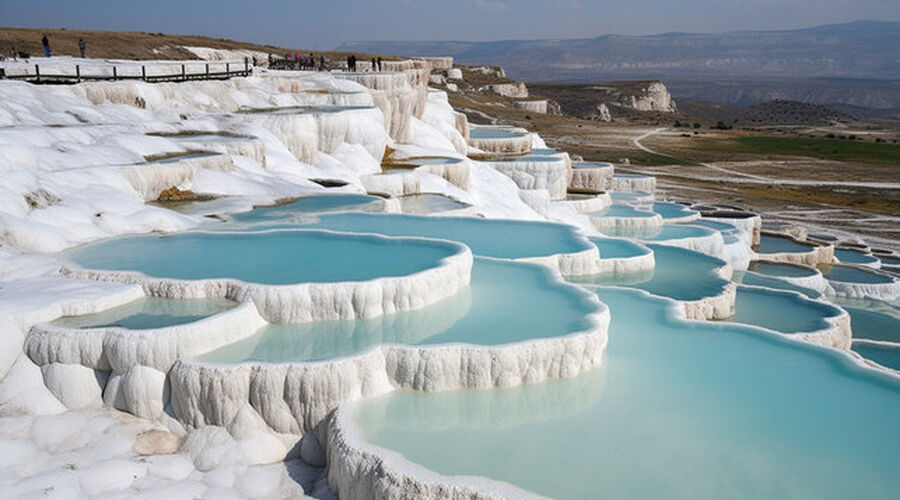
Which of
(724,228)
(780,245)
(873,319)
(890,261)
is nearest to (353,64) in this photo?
(724,228)

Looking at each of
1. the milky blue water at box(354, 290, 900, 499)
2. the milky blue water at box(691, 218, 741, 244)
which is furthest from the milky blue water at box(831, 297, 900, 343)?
the milky blue water at box(354, 290, 900, 499)

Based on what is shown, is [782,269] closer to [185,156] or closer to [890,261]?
[890,261]

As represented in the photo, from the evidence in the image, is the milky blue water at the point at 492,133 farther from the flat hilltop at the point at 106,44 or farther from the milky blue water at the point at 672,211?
the flat hilltop at the point at 106,44

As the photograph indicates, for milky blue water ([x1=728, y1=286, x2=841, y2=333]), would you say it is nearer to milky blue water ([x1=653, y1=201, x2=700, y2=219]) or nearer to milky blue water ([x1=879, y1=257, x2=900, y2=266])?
milky blue water ([x1=653, y1=201, x2=700, y2=219])

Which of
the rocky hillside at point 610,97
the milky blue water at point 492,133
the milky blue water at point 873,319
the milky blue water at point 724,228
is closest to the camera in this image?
the milky blue water at point 873,319

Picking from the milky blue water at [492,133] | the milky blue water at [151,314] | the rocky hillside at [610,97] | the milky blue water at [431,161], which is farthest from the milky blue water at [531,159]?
the rocky hillside at [610,97]
